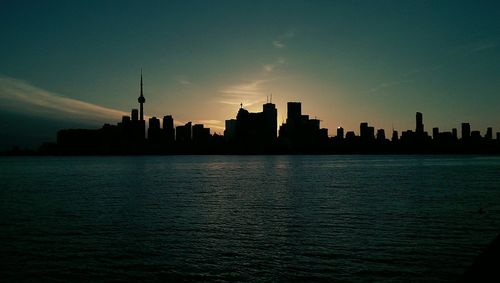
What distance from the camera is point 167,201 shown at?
61594mm

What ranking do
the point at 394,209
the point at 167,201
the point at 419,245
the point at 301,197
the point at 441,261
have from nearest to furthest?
the point at 441,261 → the point at 419,245 → the point at 394,209 → the point at 167,201 → the point at 301,197

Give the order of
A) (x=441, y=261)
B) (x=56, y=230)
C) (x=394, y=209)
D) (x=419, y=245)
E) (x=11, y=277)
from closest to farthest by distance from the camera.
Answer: (x=11, y=277) < (x=441, y=261) < (x=419, y=245) < (x=56, y=230) < (x=394, y=209)

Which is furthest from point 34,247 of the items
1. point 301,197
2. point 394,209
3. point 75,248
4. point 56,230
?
point 301,197

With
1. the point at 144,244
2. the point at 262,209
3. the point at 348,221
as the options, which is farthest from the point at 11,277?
the point at 262,209

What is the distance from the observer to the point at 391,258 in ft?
86.9

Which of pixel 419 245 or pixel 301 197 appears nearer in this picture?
pixel 419 245

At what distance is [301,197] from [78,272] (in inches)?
1814

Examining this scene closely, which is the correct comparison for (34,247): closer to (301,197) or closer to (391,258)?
(391,258)

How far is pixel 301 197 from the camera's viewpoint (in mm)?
66875

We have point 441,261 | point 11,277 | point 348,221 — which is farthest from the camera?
point 348,221

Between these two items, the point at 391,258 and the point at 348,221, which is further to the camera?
the point at 348,221

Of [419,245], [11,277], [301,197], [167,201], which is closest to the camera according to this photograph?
[11,277]

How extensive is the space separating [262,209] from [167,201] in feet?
53.3

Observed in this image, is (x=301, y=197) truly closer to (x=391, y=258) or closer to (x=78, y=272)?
(x=391, y=258)
